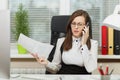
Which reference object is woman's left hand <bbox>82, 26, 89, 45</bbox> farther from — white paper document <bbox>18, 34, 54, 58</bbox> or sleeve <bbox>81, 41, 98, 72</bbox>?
white paper document <bbox>18, 34, 54, 58</bbox>

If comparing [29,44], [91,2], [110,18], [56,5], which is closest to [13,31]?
[56,5]

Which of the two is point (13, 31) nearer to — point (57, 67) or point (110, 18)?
point (57, 67)

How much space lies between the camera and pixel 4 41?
1510 millimetres

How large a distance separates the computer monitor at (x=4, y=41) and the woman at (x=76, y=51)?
636 mm

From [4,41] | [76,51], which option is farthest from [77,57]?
[4,41]

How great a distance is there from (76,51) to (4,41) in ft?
3.06

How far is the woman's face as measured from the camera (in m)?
2.36

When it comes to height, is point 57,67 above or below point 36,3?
below

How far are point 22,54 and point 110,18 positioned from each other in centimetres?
175

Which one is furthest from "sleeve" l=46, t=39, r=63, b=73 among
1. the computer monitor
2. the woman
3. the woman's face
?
the computer monitor

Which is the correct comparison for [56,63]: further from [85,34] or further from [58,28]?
[58,28]

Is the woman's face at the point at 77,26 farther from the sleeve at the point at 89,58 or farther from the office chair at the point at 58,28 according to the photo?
the office chair at the point at 58,28

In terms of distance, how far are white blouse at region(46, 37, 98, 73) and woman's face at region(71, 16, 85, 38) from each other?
6 cm

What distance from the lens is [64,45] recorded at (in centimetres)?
237
